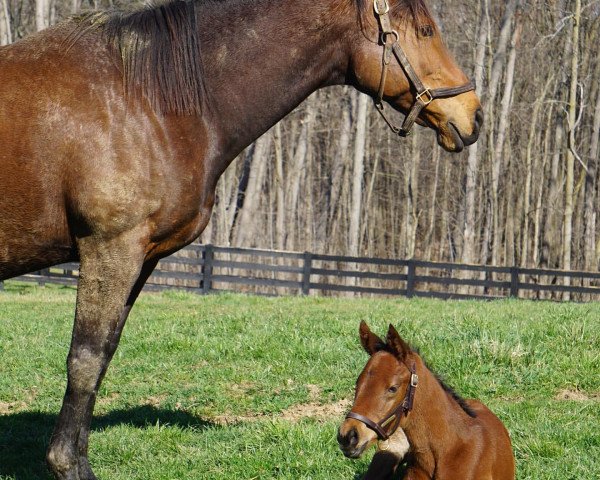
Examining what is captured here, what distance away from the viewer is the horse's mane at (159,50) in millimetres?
4668

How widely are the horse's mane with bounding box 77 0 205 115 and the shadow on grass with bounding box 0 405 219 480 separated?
2623mm

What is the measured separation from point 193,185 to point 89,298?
0.87 m

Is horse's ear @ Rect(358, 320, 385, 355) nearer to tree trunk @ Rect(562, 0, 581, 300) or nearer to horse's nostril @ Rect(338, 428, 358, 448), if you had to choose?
horse's nostril @ Rect(338, 428, 358, 448)

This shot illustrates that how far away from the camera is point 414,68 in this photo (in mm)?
4879

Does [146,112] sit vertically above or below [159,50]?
below

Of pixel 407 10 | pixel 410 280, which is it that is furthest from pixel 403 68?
pixel 410 280

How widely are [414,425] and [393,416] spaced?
31cm

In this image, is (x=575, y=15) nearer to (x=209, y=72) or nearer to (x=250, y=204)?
(x=250, y=204)

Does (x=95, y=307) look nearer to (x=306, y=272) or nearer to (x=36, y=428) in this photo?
(x=36, y=428)

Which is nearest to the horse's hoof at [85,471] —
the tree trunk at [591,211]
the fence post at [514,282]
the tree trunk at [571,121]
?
the fence post at [514,282]

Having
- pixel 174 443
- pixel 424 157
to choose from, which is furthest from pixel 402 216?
pixel 174 443

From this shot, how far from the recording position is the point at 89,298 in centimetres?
438

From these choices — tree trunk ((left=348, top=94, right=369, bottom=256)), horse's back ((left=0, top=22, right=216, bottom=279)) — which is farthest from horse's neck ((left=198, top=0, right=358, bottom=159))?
tree trunk ((left=348, top=94, right=369, bottom=256))

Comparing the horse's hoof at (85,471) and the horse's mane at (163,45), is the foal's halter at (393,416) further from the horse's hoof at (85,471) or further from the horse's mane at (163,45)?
the horse's mane at (163,45)
